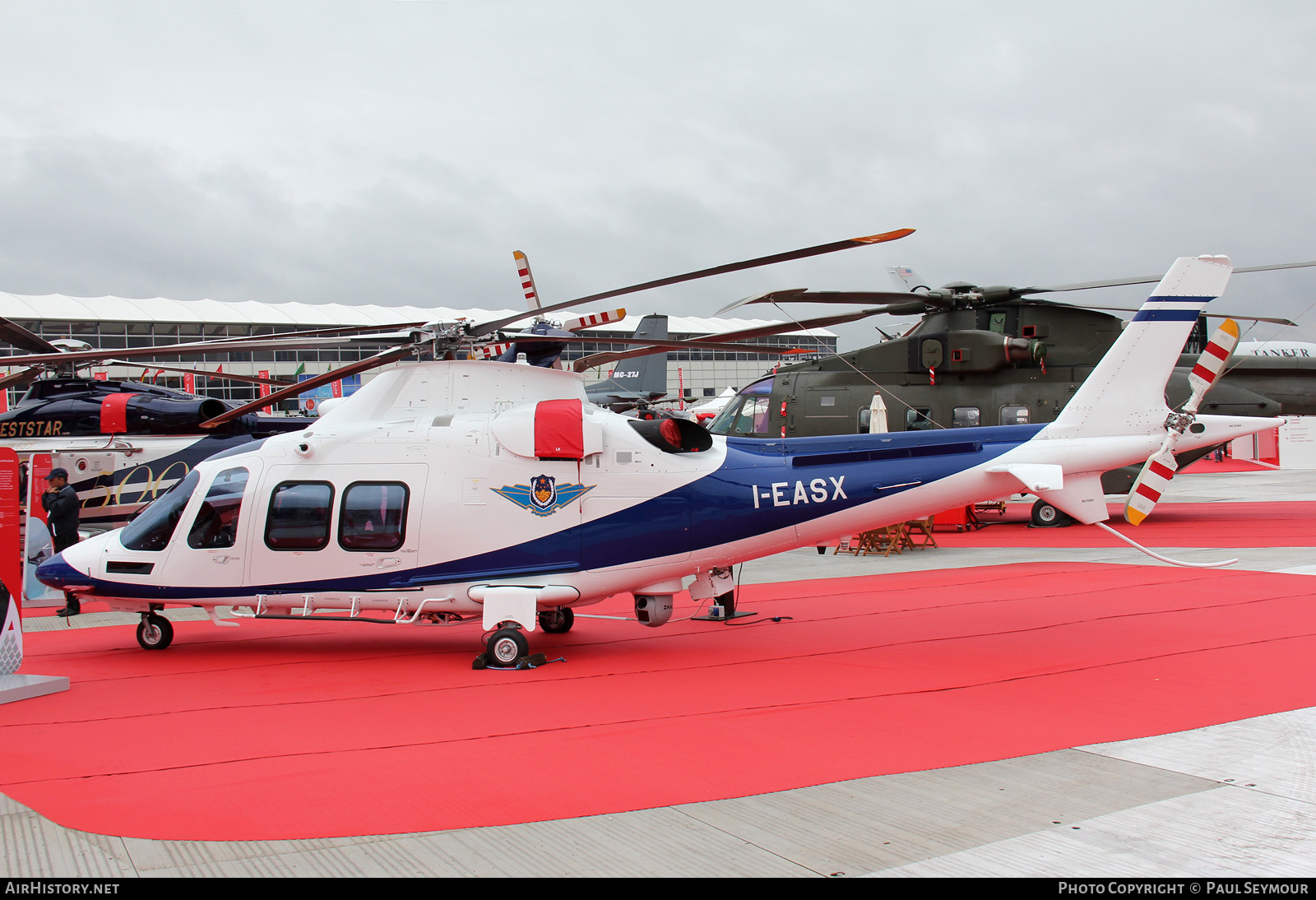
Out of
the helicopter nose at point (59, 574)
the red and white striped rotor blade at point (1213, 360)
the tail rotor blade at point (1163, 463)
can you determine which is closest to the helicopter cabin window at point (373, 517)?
the helicopter nose at point (59, 574)

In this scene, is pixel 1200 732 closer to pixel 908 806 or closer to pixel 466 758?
pixel 908 806

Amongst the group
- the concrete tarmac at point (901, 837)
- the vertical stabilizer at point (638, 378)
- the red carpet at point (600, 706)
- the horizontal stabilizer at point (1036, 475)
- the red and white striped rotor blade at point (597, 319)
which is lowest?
the red carpet at point (600, 706)

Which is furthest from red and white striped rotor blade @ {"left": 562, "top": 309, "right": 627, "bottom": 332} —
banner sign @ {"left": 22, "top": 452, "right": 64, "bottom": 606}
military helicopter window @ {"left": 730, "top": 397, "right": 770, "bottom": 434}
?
military helicopter window @ {"left": 730, "top": 397, "right": 770, "bottom": 434}

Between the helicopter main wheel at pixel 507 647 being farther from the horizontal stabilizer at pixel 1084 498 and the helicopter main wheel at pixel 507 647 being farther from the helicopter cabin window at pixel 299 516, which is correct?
the horizontal stabilizer at pixel 1084 498

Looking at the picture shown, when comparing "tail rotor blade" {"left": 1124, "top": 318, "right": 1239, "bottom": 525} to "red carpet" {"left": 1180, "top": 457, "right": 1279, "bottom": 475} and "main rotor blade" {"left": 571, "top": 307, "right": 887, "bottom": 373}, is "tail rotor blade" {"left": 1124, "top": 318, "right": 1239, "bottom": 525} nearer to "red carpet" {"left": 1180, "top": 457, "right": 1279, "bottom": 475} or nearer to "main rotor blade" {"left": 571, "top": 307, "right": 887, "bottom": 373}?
"main rotor blade" {"left": 571, "top": 307, "right": 887, "bottom": 373}

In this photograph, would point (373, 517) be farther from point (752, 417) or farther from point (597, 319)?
point (752, 417)

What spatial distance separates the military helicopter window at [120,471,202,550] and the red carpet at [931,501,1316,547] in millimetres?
11889

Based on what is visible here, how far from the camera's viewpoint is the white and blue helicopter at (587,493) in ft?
26.0

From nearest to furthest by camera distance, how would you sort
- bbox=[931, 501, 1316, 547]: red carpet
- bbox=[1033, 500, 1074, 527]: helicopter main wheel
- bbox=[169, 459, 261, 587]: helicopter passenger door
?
bbox=[169, 459, 261, 587]: helicopter passenger door < bbox=[931, 501, 1316, 547]: red carpet < bbox=[1033, 500, 1074, 527]: helicopter main wheel

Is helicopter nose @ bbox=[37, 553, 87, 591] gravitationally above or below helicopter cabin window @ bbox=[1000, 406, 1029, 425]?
below

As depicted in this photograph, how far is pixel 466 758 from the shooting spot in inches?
201

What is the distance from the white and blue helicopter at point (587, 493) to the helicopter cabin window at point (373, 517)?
14 mm

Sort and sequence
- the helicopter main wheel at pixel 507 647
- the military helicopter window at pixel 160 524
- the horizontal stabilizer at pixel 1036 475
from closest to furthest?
1. the helicopter main wheel at pixel 507 647
2. the horizontal stabilizer at pixel 1036 475
3. the military helicopter window at pixel 160 524

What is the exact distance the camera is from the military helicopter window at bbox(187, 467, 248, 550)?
8266mm
